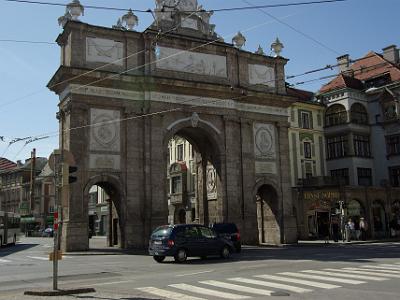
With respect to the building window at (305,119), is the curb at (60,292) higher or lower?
lower

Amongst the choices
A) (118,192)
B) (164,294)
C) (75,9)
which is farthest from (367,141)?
(164,294)

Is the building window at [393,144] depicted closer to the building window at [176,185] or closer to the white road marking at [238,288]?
the building window at [176,185]

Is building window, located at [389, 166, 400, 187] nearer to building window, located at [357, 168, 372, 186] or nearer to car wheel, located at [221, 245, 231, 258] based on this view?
building window, located at [357, 168, 372, 186]

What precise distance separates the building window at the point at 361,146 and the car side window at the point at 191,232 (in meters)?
33.2

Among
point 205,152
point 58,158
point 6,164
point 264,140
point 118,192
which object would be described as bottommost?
point 58,158

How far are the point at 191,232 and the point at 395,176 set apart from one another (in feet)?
117

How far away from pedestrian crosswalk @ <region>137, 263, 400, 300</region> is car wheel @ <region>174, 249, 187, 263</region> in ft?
21.9

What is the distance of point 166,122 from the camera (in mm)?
34781

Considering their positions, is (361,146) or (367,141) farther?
(367,141)

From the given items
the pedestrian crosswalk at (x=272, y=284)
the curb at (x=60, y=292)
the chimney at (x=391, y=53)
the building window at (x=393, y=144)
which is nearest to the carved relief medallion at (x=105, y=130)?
the pedestrian crosswalk at (x=272, y=284)

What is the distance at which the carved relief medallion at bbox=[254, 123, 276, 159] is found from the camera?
38.7 m

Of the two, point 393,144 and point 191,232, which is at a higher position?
point 393,144

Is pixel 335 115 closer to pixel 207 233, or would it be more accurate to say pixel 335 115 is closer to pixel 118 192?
pixel 118 192

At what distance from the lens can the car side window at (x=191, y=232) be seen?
22084 millimetres
